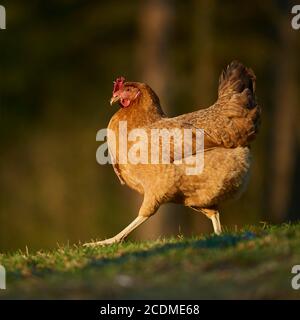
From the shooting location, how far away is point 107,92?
92.3ft

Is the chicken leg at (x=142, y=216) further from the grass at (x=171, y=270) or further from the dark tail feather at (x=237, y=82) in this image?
the dark tail feather at (x=237, y=82)

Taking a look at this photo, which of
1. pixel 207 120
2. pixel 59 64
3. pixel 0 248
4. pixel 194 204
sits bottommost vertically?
pixel 0 248

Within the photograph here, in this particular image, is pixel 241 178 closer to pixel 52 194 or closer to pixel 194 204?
pixel 194 204

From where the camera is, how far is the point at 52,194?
29547 mm

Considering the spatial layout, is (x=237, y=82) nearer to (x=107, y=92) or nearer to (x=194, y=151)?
(x=194, y=151)

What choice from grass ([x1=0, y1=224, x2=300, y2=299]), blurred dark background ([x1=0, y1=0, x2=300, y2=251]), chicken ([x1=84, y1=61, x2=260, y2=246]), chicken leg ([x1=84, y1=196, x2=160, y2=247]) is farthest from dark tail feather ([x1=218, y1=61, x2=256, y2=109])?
blurred dark background ([x1=0, y1=0, x2=300, y2=251])

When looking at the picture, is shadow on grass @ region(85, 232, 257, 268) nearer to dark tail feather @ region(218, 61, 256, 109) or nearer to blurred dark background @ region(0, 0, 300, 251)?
dark tail feather @ region(218, 61, 256, 109)

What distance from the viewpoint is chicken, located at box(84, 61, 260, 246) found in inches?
415

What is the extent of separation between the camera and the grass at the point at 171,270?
7602 mm

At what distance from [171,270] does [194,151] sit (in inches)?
106

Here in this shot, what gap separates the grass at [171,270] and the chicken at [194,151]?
49.1 inches

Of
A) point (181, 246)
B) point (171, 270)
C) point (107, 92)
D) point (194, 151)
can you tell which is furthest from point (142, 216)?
point (107, 92)
